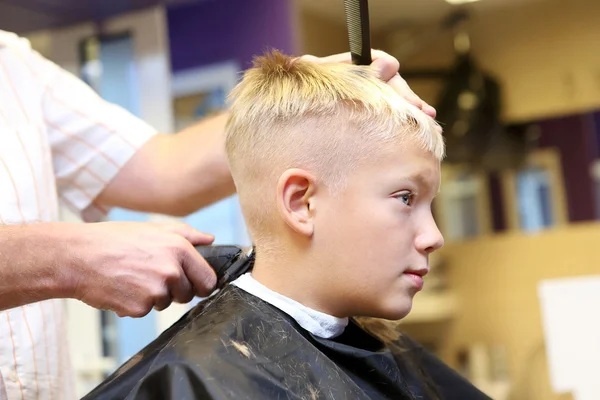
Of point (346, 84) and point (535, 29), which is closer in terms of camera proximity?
point (346, 84)

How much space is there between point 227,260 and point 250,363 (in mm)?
217

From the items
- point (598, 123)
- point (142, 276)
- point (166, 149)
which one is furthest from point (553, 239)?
point (142, 276)

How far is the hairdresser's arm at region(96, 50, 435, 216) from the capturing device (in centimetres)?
146

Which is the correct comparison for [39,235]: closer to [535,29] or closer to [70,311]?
[70,311]

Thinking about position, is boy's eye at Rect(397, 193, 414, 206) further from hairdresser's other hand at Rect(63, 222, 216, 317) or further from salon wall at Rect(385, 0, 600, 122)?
salon wall at Rect(385, 0, 600, 122)

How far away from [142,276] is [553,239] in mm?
4677

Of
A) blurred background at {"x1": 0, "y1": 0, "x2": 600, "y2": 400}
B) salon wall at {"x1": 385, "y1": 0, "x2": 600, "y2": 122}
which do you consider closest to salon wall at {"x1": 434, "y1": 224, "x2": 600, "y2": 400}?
blurred background at {"x1": 0, "y1": 0, "x2": 600, "y2": 400}

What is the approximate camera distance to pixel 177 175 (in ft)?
4.89

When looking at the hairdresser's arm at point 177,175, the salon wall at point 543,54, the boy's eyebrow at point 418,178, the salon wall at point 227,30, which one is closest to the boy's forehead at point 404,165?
the boy's eyebrow at point 418,178

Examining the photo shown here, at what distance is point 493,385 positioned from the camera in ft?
17.1

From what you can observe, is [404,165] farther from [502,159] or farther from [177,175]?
[502,159]

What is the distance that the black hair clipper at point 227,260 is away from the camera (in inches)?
45.9

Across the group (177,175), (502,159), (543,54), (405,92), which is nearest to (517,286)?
(502,159)

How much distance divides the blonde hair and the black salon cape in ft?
0.57
